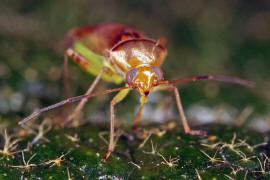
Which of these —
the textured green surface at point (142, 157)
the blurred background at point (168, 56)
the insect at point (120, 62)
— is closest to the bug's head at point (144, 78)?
the insect at point (120, 62)

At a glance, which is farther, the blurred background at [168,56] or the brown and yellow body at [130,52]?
the blurred background at [168,56]

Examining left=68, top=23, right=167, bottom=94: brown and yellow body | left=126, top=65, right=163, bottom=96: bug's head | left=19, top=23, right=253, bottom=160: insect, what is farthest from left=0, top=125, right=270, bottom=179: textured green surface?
left=68, top=23, right=167, bottom=94: brown and yellow body

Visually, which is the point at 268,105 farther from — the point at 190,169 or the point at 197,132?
the point at 190,169

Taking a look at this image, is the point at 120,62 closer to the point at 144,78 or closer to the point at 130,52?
the point at 130,52

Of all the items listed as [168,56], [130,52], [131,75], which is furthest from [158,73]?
[168,56]

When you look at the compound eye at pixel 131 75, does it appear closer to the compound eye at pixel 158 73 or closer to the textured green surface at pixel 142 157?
the compound eye at pixel 158 73

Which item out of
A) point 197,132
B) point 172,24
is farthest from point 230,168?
point 172,24
